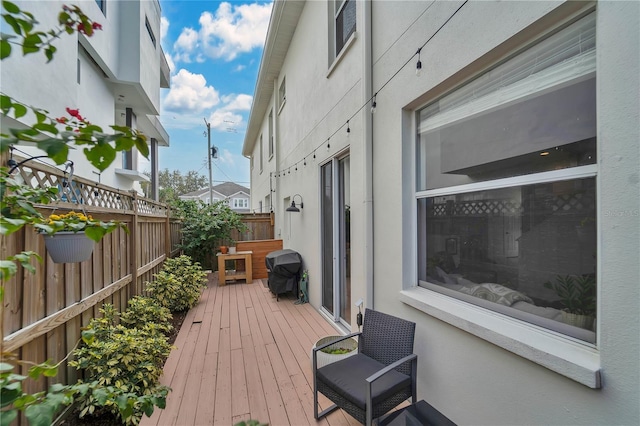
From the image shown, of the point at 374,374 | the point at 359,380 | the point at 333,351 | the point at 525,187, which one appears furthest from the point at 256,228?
the point at 525,187

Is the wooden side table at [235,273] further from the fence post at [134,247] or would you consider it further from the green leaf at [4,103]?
the green leaf at [4,103]

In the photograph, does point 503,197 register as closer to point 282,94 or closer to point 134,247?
point 134,247

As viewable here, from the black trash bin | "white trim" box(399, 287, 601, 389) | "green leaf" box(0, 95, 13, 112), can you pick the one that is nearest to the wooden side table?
the black trash bin

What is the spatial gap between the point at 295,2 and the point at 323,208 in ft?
12.7

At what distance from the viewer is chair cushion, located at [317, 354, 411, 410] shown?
1.85 meters

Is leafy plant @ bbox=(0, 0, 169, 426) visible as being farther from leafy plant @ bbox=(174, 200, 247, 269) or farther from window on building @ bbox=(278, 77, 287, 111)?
leafy plant @ bbox=(174, 200, 247, 269)

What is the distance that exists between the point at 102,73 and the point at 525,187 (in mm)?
8934

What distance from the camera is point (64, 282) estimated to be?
2.14 m

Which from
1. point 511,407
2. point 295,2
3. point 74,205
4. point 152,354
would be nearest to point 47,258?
point 74,205

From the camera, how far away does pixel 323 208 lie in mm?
4535

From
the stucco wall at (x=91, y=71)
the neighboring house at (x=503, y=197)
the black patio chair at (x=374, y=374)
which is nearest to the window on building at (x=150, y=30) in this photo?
the stucco wall at (x=91, y=71)

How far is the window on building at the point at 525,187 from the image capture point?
4.56 ft

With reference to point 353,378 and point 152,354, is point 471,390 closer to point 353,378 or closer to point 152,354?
point 353,378

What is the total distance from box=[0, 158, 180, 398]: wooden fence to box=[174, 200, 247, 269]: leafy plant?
356 cm
